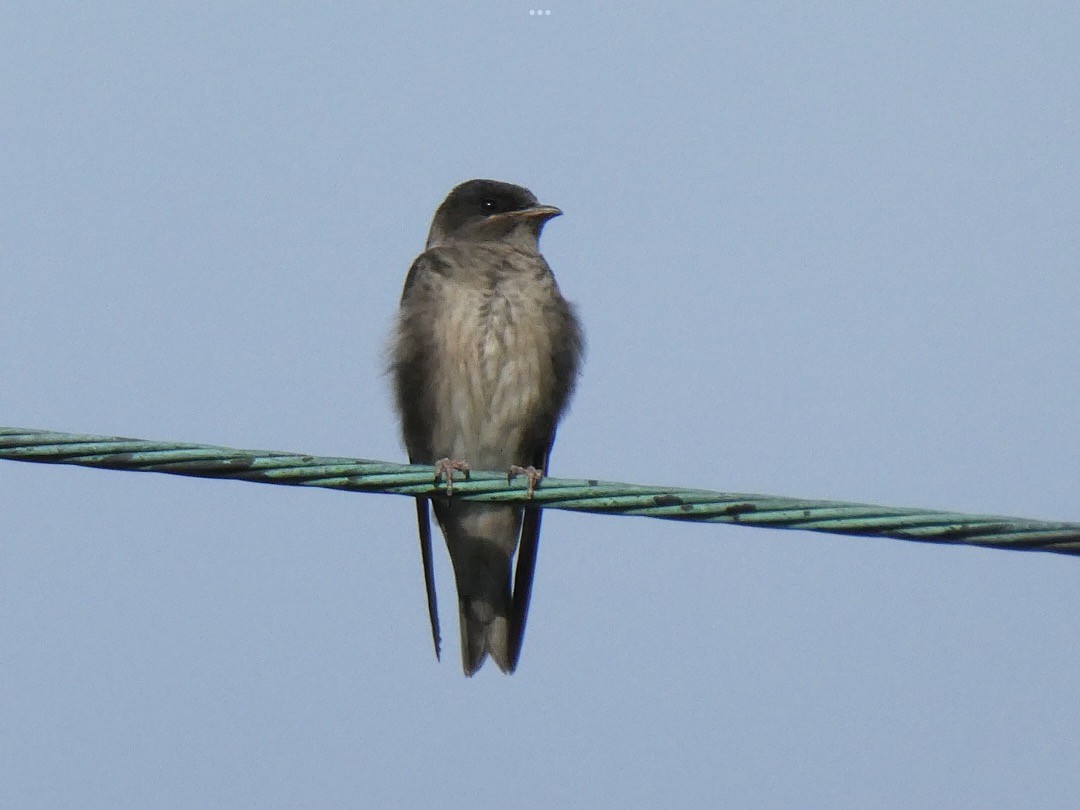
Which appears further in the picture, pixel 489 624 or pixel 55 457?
pixel 489 624

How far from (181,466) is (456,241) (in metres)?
4.35

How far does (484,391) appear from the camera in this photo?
7.54m

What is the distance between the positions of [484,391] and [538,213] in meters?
1.39

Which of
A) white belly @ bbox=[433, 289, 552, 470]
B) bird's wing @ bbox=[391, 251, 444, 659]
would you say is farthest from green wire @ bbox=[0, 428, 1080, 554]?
bird's wing @ bbox=[391, 251, 444, 659]

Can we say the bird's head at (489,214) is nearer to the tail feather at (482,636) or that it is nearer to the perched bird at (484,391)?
the perched bird at (484,391)

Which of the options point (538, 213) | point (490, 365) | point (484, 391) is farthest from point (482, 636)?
point (538, 213)

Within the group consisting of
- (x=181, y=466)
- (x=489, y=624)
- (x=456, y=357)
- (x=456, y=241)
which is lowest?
(x=489, y=624)

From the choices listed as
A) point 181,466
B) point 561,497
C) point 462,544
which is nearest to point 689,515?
point 561,497

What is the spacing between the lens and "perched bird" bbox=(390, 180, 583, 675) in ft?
24.7

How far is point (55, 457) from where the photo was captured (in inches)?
167

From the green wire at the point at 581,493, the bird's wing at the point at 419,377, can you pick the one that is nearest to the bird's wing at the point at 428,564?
the bird's wing at the point at 419,377

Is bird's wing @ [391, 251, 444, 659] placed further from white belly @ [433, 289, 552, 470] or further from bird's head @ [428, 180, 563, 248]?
bird's head @ [428, 180, 563, 248]

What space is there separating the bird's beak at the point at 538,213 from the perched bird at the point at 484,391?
1.13ft

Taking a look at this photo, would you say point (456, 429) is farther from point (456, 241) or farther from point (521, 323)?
point (456, 241)
